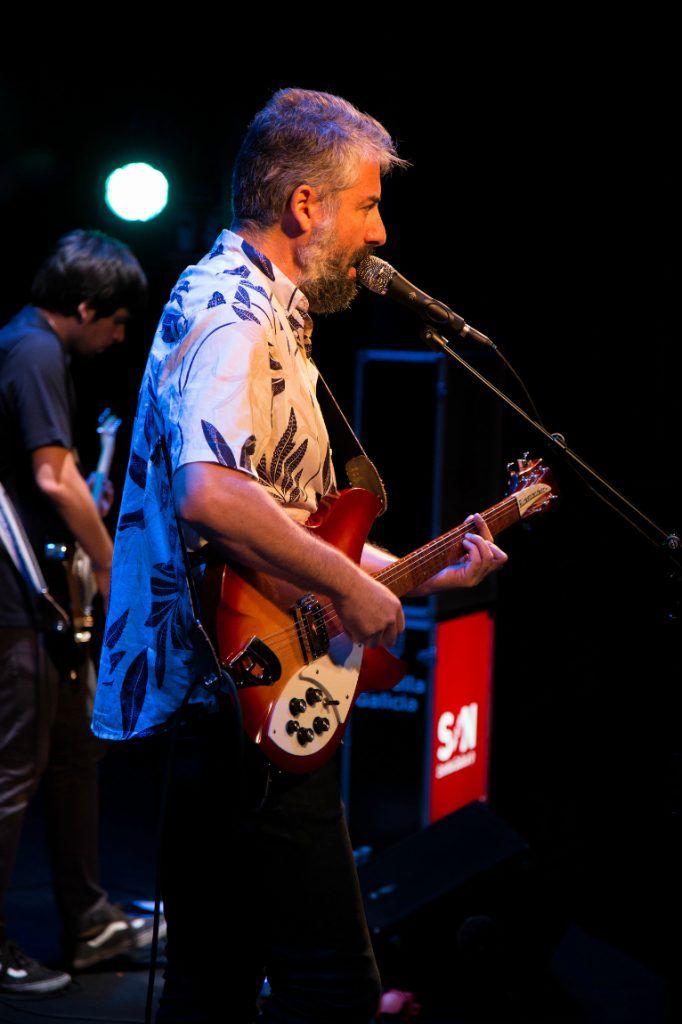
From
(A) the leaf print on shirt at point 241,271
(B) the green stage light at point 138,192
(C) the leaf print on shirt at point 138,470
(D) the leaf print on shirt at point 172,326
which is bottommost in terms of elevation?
(C) the leaf print on shirt at point 138,470

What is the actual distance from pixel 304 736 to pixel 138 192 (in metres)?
3.73

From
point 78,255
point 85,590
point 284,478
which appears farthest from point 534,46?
point 284,478

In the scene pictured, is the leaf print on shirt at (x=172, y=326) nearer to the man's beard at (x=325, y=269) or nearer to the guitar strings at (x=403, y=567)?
the man's beard at (x=325, y=269)

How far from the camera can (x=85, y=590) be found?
346 centimetres

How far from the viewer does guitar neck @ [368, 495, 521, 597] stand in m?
2.21

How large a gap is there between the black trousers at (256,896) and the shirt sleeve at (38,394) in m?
1.55

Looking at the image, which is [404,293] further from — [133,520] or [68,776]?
[68,776]

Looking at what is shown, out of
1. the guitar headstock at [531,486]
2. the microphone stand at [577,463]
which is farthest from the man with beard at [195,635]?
the guitar headstock at [531,486]

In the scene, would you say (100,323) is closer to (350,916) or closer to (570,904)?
(350,916)

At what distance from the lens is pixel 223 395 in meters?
1.72

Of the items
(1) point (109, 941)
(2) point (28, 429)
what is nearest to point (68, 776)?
(1) point (109, 941)

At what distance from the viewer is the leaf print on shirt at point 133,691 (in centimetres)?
187

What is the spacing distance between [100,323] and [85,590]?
84 cm

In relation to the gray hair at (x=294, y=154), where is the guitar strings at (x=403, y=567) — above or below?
below
